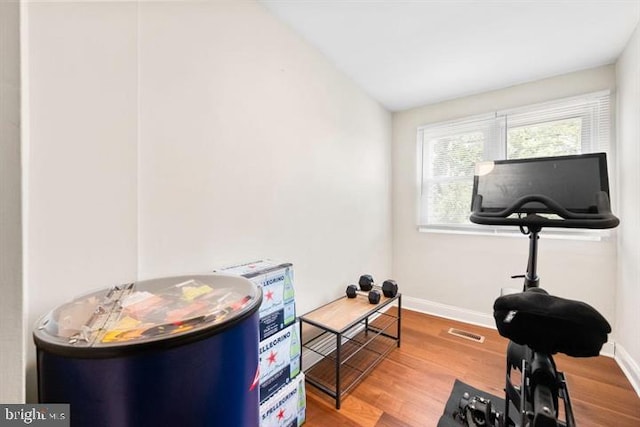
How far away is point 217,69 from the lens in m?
1.40

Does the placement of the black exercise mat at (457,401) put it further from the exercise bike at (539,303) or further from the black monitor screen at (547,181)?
the black monitor screen at (547,181)

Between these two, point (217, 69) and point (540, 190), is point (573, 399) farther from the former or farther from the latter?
point (217, 69)

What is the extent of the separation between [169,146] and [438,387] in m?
2.25

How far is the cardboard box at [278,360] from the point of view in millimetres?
1290

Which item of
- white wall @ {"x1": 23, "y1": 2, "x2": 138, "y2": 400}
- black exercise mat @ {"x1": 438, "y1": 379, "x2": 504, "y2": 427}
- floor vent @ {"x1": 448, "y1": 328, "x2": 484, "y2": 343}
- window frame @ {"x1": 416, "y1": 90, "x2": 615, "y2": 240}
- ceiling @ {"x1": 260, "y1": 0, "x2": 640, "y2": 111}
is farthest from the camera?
floor vent @ {"x1": 448, "y1": 328, "x2": 484, "y2": 343}

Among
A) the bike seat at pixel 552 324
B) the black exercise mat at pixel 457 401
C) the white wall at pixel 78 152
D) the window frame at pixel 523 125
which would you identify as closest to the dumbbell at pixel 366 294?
the black exercise mat at pixel 457 401

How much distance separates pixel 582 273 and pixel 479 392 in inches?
61.5

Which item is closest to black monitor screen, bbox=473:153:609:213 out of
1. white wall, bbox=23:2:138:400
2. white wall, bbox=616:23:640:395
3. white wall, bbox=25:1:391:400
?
white wall, bbox=616:23:640:395

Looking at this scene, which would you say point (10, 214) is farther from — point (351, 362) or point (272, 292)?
point (351, 362)

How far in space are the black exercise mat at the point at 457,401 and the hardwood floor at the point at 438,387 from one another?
4cm

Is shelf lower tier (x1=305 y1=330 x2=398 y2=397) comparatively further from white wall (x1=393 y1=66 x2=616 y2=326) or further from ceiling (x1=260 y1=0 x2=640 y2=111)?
ceiling (x1=260 y1=0 x2=640 y2=111)

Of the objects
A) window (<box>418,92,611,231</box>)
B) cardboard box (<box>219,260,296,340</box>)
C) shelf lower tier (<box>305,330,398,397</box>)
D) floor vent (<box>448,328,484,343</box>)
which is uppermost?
window (<box>418,92,611,231</box>)

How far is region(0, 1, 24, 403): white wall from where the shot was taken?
608 millimetres

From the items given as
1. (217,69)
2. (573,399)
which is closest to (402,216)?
(573,399)
